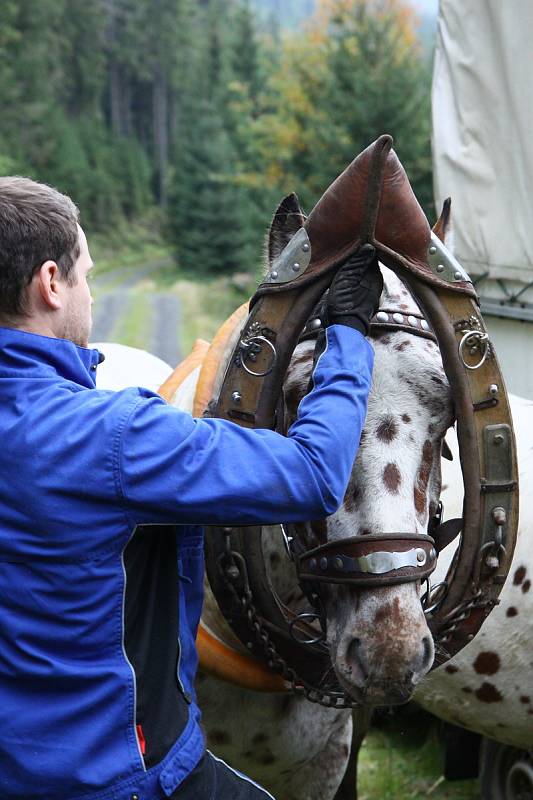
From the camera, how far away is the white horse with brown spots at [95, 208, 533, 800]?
1.79 meters

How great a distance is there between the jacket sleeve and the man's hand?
254mm

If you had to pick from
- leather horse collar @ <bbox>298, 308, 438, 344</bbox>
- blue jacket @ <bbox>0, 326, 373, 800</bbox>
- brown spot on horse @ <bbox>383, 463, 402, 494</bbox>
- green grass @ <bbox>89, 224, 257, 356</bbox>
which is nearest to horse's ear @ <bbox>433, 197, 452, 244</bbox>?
leather horse collar @ <bbox>298, 308, 438, 344</bbox>

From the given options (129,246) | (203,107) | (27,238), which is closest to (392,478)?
(27,238)

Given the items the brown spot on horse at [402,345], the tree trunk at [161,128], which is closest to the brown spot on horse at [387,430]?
the brown spot on horse at [402,345]

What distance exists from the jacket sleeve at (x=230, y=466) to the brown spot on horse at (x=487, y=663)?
5.21 feet

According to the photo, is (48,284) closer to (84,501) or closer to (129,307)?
(84,501)

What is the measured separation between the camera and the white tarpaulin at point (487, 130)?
4.35 meters

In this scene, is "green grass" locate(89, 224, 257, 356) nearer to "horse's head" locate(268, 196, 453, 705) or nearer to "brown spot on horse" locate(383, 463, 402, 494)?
"horse's head" locate(268, 196, 453, 705)

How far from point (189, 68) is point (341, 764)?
54.5 m

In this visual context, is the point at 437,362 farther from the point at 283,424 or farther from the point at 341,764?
the point at 341,764

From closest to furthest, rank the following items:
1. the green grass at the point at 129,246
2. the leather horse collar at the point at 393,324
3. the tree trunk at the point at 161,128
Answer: the leather horse collar at the point at 393,324 < the green grass at the point at 129,246 < the tree trunk at the point at 161,128

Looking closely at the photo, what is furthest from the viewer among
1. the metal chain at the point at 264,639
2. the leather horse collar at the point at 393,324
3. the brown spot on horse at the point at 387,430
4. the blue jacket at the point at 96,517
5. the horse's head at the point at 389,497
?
the metal chain at the point at 264,639

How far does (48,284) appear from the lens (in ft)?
5.23

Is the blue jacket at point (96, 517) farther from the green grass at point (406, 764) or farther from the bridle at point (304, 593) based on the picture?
the green grass at point (406, 764)
